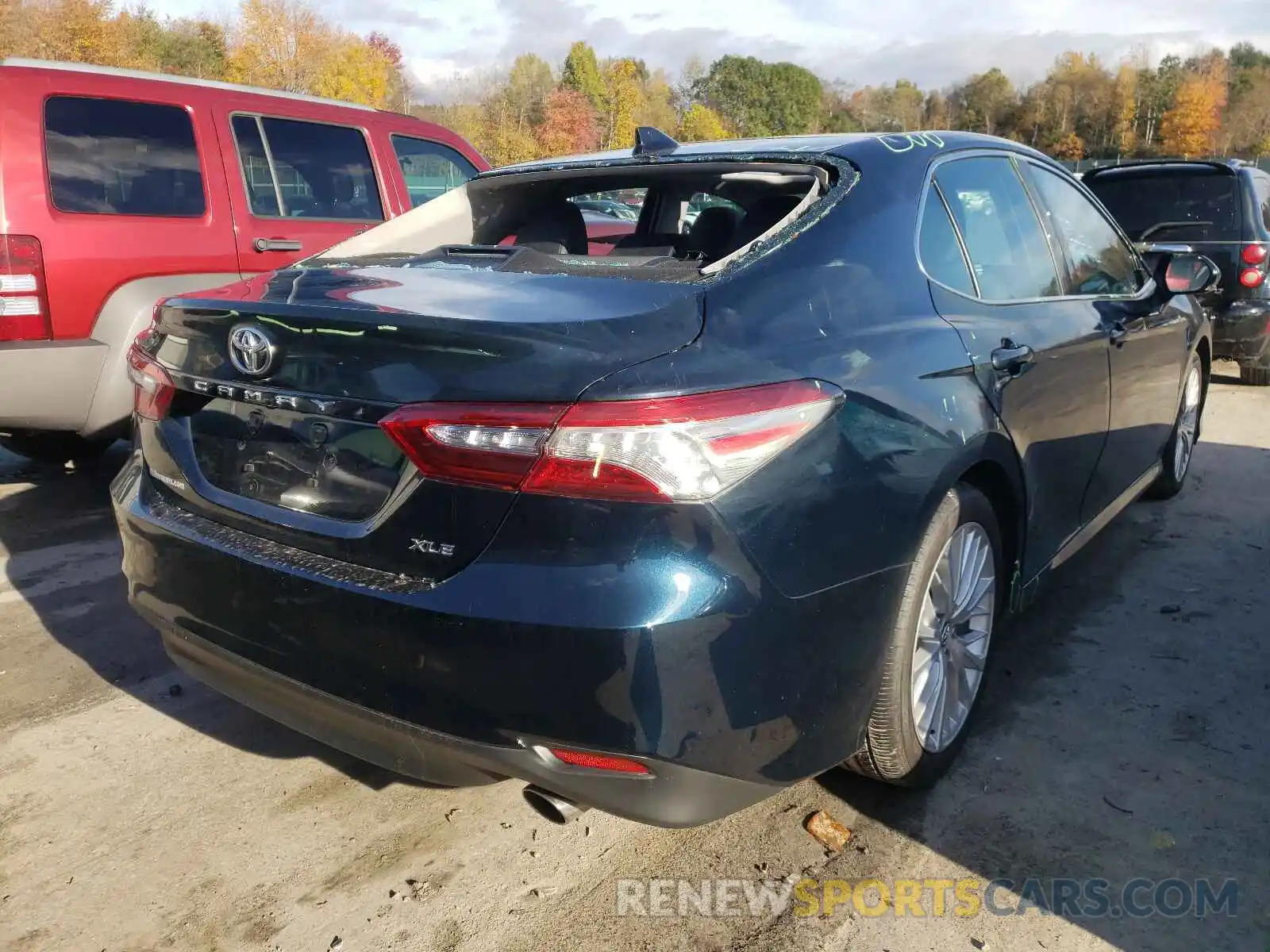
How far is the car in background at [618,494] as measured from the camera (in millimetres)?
1813

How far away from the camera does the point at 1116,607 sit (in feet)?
13.0

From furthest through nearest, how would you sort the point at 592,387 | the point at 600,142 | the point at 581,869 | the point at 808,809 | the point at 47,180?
the point at 600,142 < the point at 47,180 < the point at 808,809 < the point at 581,869 < the point at 592,387

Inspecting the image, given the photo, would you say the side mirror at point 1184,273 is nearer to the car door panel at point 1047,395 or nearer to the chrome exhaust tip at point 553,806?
the car door panel at point 1047,395

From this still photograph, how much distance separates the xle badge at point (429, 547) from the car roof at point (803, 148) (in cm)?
147

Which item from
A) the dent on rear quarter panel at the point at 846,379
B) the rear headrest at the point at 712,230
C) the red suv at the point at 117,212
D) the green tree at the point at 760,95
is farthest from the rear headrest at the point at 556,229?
the green tree at the point at 760,95

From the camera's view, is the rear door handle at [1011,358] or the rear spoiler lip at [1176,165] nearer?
the rear door handle at [1011,358]

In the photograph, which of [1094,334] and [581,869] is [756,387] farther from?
[1094,334]

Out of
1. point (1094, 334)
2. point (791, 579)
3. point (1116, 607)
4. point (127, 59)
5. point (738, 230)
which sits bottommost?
point (1116, 607)

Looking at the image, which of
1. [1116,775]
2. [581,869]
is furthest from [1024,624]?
[581,869]

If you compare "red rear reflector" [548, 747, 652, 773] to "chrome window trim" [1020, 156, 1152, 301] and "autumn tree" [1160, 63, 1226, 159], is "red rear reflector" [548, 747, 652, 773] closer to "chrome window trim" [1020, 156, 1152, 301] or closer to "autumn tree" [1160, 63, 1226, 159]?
"chrome window trim" [1020, 156, 1152, 301]

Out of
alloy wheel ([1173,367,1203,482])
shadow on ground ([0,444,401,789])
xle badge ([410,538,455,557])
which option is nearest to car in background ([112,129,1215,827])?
xle badge ([410,538,455,557])

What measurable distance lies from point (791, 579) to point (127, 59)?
50.2 m

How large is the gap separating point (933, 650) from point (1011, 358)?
82 cm

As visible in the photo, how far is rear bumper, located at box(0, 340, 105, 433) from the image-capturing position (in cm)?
431
